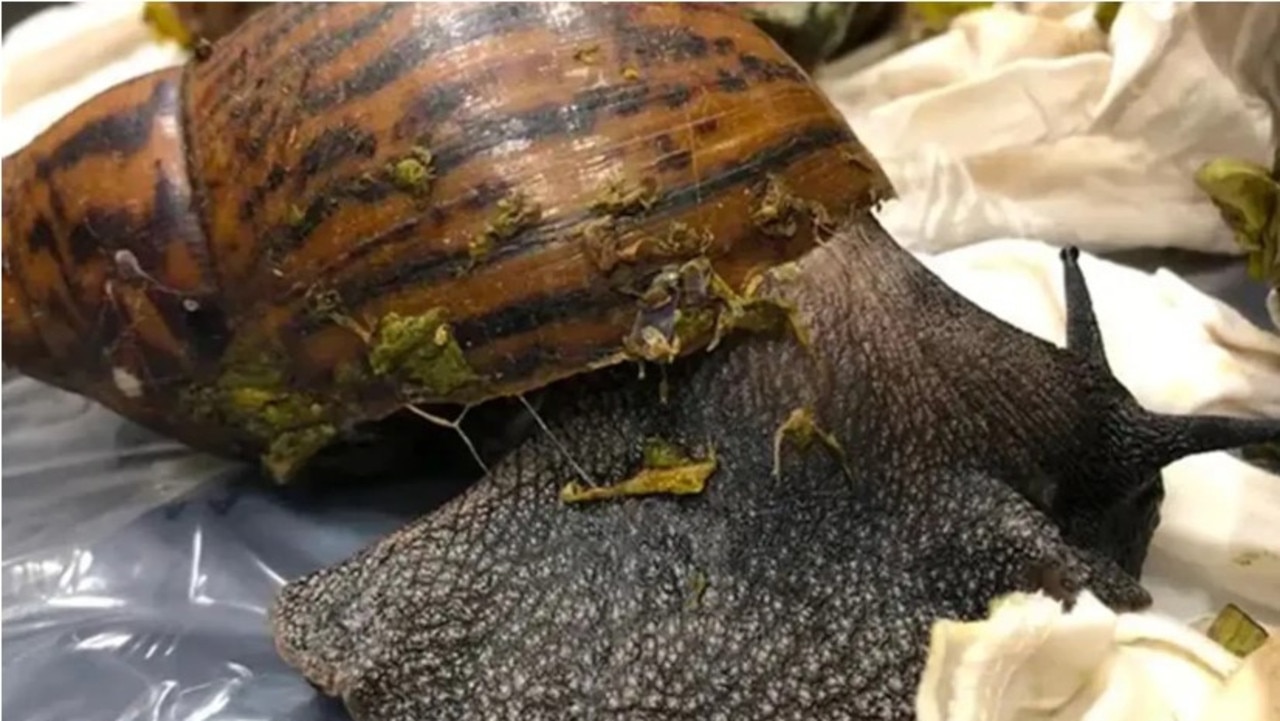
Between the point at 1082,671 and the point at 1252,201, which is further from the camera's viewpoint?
the point at 1252,201

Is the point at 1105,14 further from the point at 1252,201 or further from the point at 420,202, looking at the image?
the point at 420,202

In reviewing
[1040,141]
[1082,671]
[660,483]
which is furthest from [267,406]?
[1040,141]

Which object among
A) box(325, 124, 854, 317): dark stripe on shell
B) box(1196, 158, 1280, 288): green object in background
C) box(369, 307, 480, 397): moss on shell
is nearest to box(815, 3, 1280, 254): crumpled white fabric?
box(1196, 158, 1280, 288): green object in background

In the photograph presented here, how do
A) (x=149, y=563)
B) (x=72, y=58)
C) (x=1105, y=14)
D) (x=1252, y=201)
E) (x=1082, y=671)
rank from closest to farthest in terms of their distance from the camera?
(x=1082, y=671), (x=1252, y=201), (x=149, y=563), (x=1105, y=14), (x=72, y=58)

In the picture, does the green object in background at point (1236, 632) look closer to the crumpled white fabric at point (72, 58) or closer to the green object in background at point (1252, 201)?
the green object in background at point (1252, 201)

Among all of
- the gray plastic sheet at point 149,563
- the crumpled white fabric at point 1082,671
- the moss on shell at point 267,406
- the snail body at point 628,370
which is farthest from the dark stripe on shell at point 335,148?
the crumpled white fabric at point 1082,671

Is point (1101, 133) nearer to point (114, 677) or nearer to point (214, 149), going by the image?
point (214, 149)

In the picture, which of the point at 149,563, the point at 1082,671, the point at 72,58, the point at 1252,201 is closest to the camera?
the point at 1082,671
